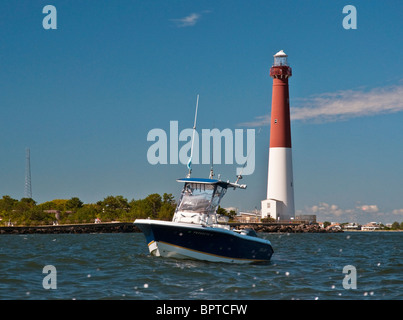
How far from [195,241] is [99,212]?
320 ft

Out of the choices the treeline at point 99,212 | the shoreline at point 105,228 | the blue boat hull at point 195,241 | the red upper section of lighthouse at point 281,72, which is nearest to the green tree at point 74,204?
the treeline at point 99,212

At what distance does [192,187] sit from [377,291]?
1074 cm

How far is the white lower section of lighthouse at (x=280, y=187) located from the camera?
79.2 meters

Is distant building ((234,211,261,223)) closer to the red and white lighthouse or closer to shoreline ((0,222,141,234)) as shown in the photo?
the red and white lighthouse

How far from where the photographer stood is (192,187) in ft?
91.8

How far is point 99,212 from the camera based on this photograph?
121 meters

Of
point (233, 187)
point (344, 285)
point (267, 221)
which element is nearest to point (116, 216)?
point (267, 221)

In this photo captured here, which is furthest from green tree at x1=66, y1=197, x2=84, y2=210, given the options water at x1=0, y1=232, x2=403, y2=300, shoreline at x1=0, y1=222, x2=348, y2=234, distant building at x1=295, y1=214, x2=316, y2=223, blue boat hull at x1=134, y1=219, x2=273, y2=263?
blue boat hull at x1=134, y1=219, x2=273, y2=263

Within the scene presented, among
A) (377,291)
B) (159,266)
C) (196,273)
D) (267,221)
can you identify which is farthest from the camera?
(267,221)

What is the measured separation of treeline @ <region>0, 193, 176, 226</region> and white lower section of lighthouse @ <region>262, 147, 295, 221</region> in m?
22.2

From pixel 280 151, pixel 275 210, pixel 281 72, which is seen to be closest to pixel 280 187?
pixel 275 210

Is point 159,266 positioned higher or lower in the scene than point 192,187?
lower

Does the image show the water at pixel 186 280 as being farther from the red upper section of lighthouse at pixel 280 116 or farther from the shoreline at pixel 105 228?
the shoreline at pixel 105 228
